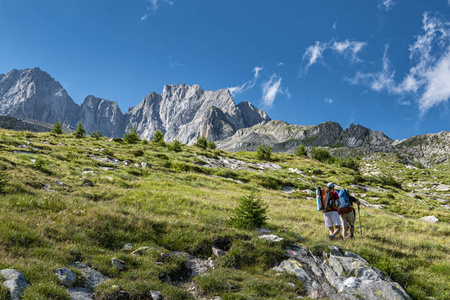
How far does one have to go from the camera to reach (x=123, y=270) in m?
7.26

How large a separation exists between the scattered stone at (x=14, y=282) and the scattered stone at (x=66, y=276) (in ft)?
2.32

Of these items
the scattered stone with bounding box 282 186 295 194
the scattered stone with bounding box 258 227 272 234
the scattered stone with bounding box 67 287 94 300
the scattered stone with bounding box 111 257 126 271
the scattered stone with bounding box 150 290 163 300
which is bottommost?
the scattered stone with bounding box 67 287 94 300

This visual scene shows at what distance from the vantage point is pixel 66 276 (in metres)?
6.09

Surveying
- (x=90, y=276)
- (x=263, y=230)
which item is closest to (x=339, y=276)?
(x=263, y=230)

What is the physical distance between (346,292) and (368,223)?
38.6 ft

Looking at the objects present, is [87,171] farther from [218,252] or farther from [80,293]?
[80,293]

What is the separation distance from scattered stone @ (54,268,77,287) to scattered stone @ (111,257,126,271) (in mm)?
1120

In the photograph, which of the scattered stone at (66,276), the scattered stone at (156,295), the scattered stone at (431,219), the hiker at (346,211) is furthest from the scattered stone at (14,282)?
the scattered stone at (431,219)

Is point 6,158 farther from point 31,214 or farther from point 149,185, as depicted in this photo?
point 31,214

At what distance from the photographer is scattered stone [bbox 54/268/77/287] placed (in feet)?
19.4

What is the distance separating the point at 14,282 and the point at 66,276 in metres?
1.14

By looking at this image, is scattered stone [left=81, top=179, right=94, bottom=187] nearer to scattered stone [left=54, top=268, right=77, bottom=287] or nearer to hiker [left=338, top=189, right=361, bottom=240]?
scattered stone [left=54, top=268, right=77, bottom=287]

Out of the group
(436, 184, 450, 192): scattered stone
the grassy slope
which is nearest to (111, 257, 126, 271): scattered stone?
the grassy slope

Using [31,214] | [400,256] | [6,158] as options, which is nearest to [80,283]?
[31,214]
